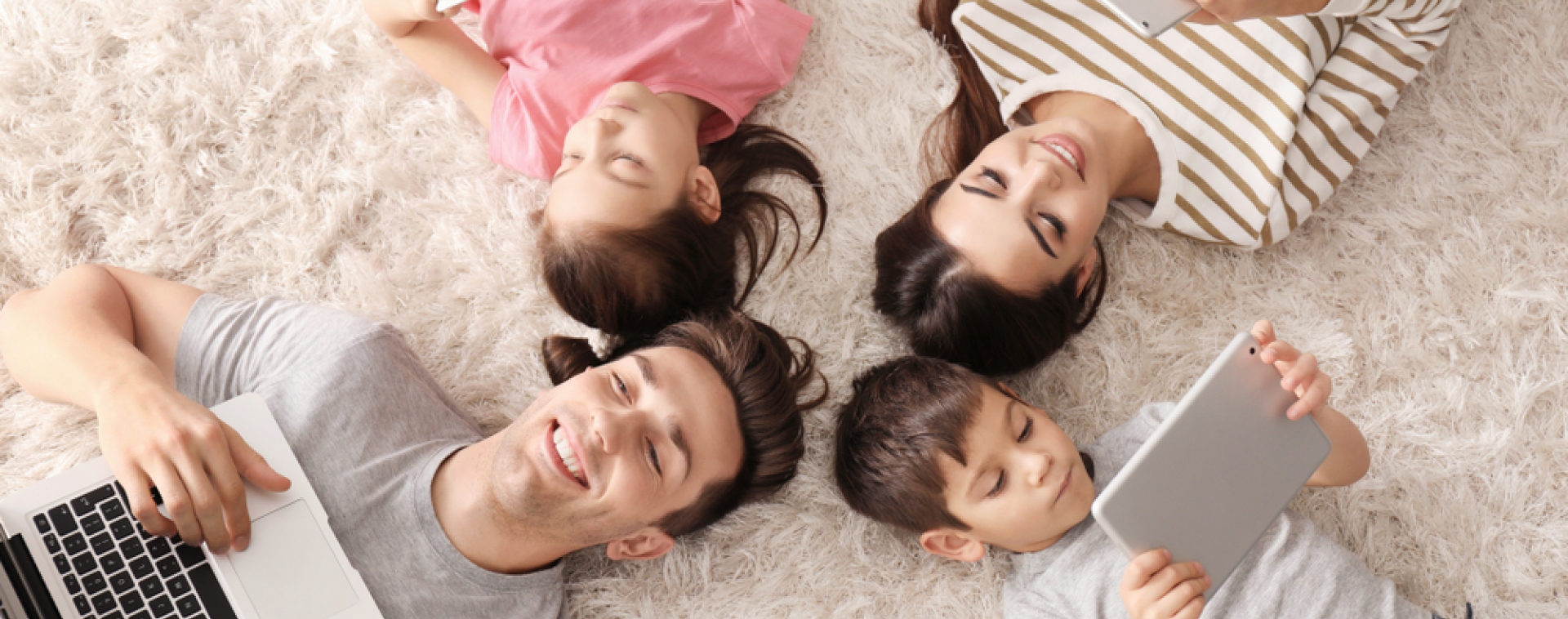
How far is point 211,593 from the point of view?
1.23 meters

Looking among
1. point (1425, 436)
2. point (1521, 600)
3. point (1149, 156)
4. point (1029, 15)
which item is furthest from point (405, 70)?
point (1521, 600)

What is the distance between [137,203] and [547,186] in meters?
0.70

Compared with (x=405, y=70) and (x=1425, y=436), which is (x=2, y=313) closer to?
(x=405, y=70)

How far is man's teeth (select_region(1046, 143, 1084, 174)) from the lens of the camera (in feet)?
4.97

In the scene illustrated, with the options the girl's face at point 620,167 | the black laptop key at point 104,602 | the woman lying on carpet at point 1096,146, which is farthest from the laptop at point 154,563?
the woman lying on carpet at point 1096,146

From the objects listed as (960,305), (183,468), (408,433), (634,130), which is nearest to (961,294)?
(960,305)

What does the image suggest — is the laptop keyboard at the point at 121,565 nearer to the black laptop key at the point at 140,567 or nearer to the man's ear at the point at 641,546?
the black laptop key at the point at 140,567

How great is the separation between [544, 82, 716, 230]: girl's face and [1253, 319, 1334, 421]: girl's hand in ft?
2.99

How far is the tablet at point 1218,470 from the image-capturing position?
1.21 m

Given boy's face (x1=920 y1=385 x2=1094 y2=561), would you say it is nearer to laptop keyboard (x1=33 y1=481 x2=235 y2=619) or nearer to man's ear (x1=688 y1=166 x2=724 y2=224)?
man's ear (x1=688 y1=166 x2=724 y2=224)

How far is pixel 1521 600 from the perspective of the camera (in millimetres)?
1496

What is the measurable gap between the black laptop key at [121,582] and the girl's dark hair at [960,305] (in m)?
1.16

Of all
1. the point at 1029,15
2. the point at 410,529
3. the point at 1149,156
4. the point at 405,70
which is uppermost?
the point at 1029,15

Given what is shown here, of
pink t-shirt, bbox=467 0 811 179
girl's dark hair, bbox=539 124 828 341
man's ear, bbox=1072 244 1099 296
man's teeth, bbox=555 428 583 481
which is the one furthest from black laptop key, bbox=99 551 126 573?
man's ear, bbox=1072 244 1099 296
